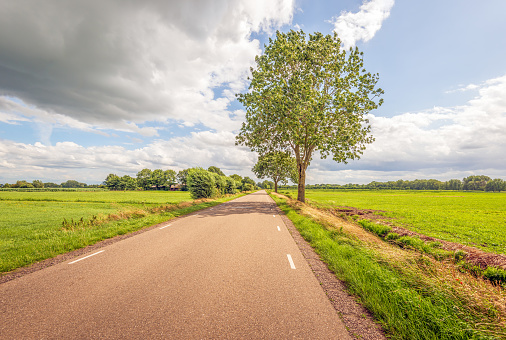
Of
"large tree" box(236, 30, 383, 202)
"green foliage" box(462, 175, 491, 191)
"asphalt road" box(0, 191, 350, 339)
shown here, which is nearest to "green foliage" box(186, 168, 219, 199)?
"large tree" box(236, 30, 383, 202)

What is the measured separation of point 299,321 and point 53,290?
497 centimetres

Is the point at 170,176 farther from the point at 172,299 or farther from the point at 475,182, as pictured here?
the point at 475,182

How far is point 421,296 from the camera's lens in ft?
13.9

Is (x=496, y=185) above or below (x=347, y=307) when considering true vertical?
above

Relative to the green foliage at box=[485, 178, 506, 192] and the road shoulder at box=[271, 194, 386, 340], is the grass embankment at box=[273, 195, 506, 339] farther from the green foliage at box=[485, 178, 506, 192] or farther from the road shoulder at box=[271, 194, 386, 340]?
the green foliage at box=[485, 178, 506, 192]

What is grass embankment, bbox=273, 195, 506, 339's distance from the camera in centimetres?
Result: 327

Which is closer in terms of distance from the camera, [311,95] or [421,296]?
[421,296]

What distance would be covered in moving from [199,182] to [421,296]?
93.7 ft

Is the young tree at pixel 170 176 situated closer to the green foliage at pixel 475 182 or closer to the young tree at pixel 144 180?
the young tree at pixel 144 180

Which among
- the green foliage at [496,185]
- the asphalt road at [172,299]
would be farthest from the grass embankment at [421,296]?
the green foliage at [496,185]

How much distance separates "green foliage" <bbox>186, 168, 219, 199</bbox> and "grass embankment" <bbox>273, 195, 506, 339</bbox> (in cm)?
2581

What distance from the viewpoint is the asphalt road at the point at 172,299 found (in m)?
3.19

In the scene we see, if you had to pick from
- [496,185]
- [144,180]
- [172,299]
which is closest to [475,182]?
[496,185]

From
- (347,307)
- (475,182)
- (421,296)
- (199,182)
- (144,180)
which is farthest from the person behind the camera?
(475,182)
